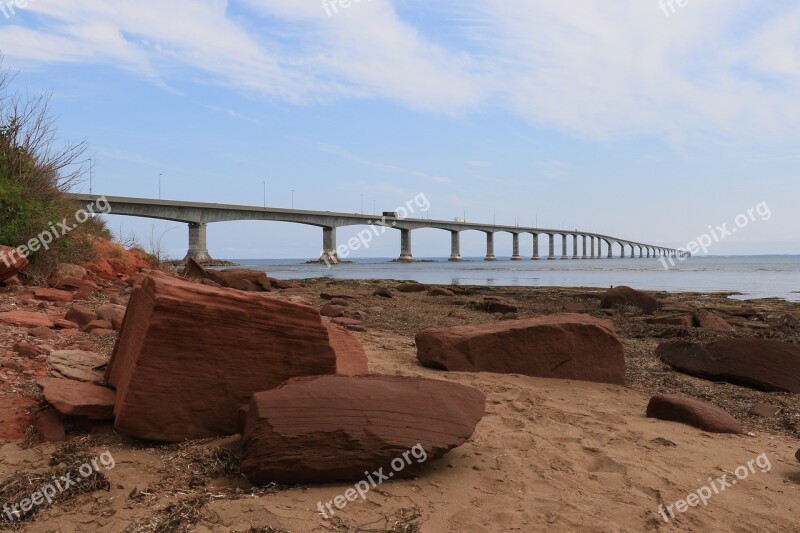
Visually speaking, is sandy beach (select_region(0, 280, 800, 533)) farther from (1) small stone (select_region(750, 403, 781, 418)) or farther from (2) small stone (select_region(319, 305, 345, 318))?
(2) small stone (select_region(319, 305, 345, 318))

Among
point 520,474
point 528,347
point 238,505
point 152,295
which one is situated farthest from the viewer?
point 528,347

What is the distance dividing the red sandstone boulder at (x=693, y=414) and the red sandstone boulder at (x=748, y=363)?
1.94m

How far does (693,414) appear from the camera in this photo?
535 cm

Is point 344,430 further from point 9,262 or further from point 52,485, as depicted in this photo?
point 9,262

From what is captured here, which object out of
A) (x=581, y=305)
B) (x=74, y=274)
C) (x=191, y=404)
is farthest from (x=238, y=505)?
(x=581, y=305)

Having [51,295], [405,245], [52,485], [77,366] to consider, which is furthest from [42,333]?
[405,245]

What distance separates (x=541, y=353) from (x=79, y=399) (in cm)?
492

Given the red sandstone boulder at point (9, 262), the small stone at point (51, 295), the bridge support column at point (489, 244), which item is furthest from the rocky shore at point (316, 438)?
the bridge support column at point (489, 244)

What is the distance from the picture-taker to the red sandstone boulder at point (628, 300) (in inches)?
585

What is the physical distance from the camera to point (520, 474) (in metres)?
3.98

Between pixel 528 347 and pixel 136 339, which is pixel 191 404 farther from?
pixel 528 347

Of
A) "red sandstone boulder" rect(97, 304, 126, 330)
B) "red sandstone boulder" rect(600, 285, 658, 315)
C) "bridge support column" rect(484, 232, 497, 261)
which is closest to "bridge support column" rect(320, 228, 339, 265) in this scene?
"bridge support column" rect(484, 232, 497, 261)

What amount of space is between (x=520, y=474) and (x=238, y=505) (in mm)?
1843

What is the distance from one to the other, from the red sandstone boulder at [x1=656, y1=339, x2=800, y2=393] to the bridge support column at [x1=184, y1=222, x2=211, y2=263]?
171ft
